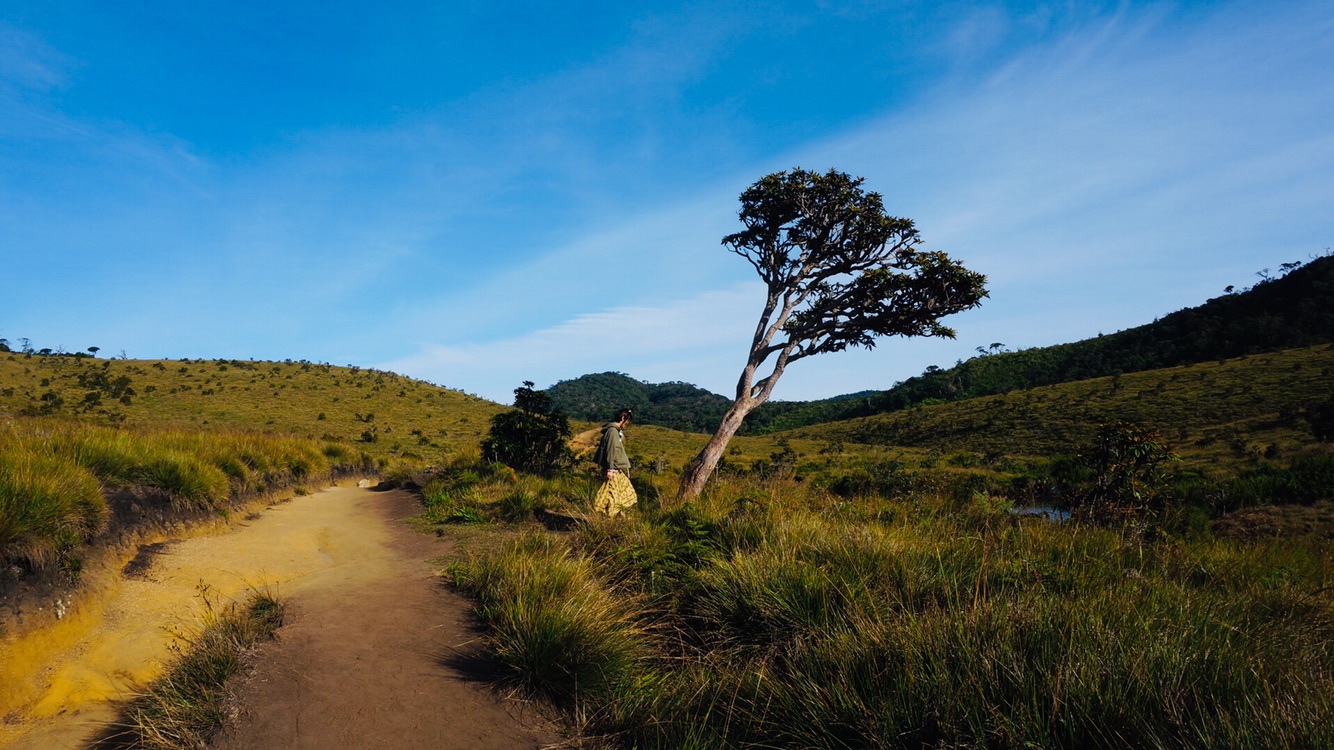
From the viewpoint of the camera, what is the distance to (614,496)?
9891 mm

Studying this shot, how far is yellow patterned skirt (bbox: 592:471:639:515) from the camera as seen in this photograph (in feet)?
31.8

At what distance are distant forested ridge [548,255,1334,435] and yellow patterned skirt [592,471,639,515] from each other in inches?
3057

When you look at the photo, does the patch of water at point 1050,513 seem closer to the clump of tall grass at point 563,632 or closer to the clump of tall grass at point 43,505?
the clump of tall grass at point 563,632

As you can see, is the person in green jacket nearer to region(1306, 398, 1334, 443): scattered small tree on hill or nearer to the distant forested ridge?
region(1306, 398, 1334, 443): scattered small tree on hill

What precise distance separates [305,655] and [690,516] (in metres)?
4.90

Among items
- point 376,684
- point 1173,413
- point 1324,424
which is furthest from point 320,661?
point 1173,413

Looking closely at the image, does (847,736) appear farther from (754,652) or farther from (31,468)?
(31,468)

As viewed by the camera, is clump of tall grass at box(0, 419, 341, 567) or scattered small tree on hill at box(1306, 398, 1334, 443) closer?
clump of tall grass at box(0, 419, 341, 567)

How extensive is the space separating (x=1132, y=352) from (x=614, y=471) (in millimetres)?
107541

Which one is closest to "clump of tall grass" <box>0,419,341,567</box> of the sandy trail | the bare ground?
the sandy trail

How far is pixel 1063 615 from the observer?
3535mm

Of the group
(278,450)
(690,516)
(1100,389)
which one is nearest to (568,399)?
(1100,389)

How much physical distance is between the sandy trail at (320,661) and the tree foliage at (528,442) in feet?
29.1

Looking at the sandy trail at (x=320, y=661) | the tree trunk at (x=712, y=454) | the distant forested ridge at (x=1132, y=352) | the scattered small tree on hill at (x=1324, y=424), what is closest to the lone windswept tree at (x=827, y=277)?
the tree trunk at (x=712, y=454)
